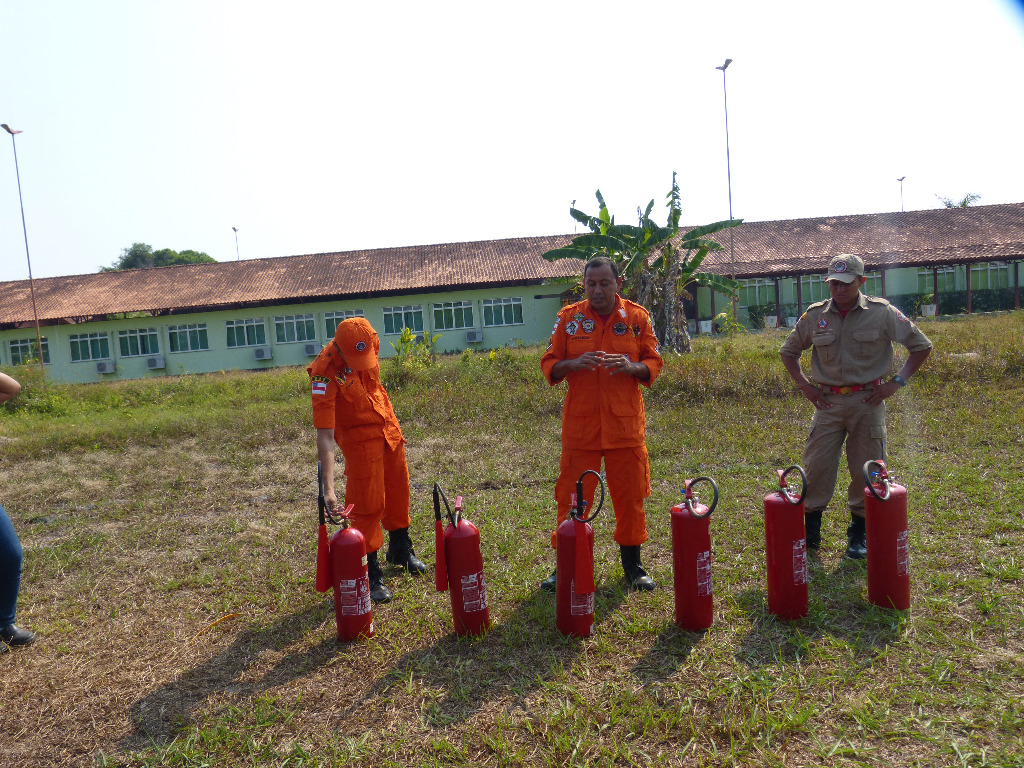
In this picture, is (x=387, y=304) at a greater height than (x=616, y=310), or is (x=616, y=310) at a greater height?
(x=387, y=304)

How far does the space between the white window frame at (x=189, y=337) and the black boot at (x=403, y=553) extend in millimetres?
23437

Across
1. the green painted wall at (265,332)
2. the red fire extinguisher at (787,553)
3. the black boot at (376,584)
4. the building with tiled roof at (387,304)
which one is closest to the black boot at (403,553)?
the black boot at (376,584)

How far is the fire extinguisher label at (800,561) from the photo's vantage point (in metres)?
3.19

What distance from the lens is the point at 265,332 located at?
25.2 metres

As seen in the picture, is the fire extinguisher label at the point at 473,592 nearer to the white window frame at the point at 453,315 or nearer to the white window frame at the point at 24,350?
the white window frame at the point at 453,315

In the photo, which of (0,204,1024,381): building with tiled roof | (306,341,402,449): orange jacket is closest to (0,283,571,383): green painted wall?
(0,204,1024,381): building with tiled roof

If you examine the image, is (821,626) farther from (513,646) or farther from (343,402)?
(343,402)

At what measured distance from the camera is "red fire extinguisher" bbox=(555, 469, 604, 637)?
3135mm

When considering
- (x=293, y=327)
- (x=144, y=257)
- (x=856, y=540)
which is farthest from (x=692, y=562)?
(x=144, y=257)

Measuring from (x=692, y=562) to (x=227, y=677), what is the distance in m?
2.14

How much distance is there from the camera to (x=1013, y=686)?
2.63m

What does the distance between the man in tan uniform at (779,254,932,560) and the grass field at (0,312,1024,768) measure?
43 centimetres

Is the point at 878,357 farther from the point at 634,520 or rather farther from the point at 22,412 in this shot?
the point at 22,412

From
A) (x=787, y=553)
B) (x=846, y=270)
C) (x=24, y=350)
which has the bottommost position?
(x=787, y=553)
